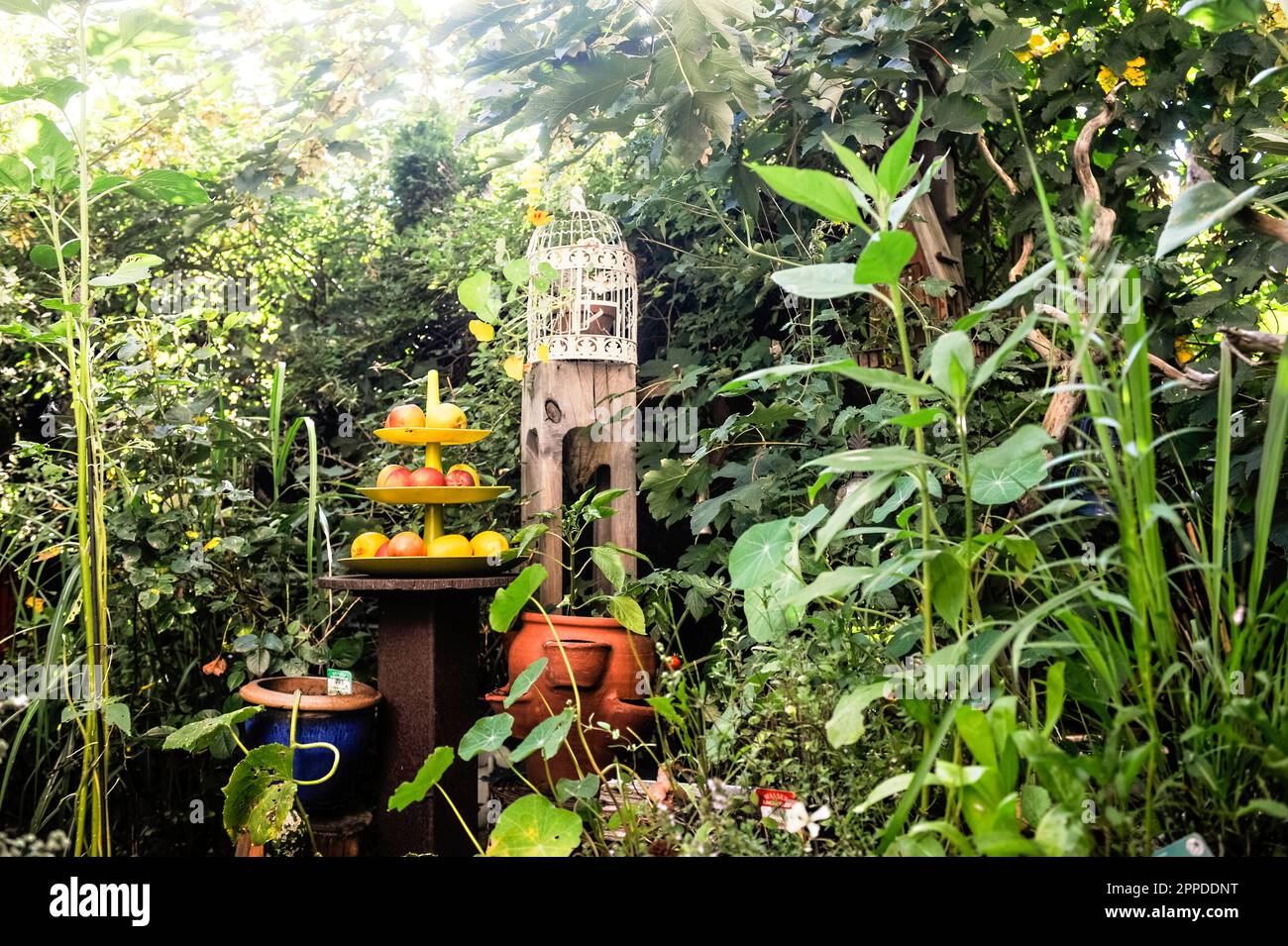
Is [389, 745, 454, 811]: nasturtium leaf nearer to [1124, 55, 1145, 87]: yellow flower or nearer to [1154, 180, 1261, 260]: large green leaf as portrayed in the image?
[1154, 180, 1261, 260]: large green leaf

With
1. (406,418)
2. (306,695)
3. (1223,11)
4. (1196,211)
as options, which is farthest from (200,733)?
(1223,11)

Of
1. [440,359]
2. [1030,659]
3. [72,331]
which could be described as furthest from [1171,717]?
[440,359]

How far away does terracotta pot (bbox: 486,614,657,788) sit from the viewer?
1992 mm

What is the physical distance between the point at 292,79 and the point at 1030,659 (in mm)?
2647

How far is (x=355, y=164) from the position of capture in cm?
355

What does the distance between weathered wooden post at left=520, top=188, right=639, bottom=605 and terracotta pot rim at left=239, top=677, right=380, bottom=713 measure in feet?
1.71

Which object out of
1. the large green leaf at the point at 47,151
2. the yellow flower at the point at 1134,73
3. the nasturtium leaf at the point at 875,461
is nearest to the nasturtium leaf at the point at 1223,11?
the nasturtium leaf at the point at 875,461

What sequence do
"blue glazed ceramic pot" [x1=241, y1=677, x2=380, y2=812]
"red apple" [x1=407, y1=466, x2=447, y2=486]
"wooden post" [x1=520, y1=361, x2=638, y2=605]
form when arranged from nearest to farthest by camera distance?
"blue glazed ceramic pot" [x1=241, y1=677, x2=380, y2=812]
"red apple" [x1=407, y1=466, x2=447, y2=486]
"wooden post" [x1=520, y1=361, x2=638, y2=605]

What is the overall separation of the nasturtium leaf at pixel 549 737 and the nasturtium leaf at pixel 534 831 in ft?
0.34

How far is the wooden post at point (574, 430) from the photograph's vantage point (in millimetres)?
2307

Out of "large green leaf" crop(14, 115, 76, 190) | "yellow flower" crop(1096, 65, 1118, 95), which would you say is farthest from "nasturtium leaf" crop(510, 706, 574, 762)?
"yellow flower" crop(1096, 65, 1118, 95)

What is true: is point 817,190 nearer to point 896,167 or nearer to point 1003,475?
point 896,167

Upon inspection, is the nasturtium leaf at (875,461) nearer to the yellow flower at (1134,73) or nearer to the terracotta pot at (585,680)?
the terracotta pot at (585,680)

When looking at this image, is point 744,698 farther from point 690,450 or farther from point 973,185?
point 973,185
